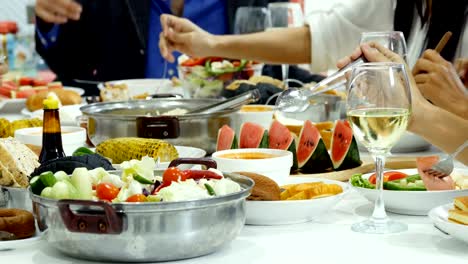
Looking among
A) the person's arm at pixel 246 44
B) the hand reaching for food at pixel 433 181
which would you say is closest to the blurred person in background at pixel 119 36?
the person's arm at pixel 246 44

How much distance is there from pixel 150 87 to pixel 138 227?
247 centimetres

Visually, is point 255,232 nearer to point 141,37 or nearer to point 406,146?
point 406,146

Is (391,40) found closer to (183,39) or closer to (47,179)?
(47,179)

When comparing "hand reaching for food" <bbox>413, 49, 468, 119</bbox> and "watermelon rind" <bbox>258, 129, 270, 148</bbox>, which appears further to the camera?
"hand reaching for food" <bbox>413, 49, 468, 119</bbox>

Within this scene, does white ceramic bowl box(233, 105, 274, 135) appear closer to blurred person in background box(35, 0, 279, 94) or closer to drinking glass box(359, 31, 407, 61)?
drinking glass box(359, 31, 407, 61)

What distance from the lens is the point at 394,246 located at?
59.2 inches

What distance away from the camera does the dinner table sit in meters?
1.44

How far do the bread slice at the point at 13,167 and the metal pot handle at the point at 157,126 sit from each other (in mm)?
533

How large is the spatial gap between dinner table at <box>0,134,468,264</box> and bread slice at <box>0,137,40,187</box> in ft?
0.65

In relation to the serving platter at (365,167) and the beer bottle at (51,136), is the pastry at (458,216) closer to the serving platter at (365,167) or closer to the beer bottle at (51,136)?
the serving platter at (365,167)

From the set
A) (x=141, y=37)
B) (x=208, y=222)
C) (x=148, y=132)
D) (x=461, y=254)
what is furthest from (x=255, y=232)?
(x=141, y=37)

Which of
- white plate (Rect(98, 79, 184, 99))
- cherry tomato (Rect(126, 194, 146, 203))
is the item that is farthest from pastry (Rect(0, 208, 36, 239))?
white plate (Rect(98, 79, 184, 99))

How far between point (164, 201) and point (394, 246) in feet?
1.35

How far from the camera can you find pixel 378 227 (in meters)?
1.60
